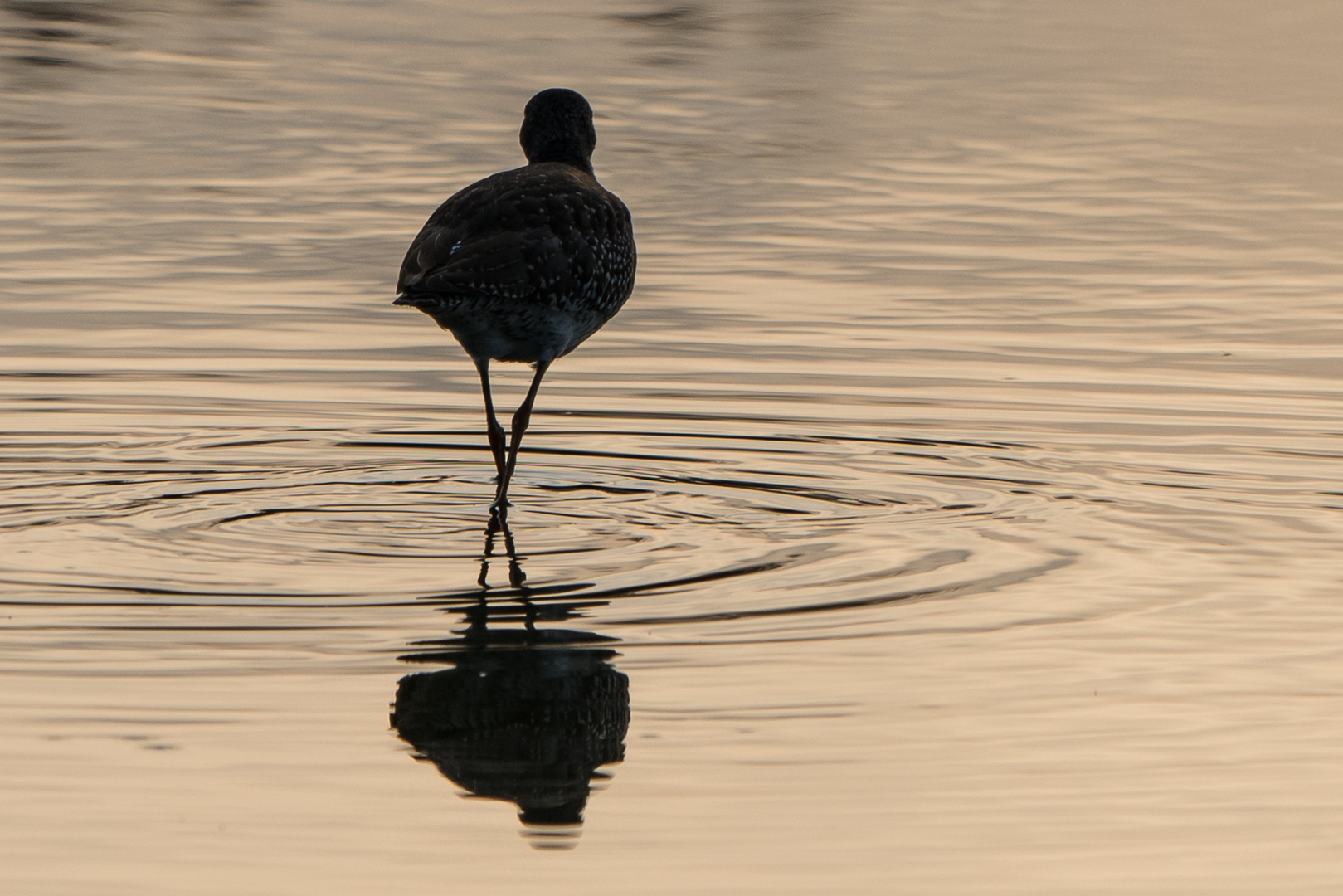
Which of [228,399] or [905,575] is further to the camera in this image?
[228,399]

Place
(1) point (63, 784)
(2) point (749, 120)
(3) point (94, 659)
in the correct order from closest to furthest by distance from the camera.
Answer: (1) point (63, 784), (3) point (94, 659), (2) point (749, 120)

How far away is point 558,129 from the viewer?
9.77 metres

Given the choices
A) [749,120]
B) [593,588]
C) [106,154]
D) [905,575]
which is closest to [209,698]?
[593,588]

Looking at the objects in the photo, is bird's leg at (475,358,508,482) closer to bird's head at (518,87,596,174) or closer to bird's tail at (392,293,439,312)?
bird's tail at (392,293,439,312)

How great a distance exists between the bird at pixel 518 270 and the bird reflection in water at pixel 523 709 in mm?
1495

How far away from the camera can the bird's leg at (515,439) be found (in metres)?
8.21

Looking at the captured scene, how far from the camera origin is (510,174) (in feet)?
29.3

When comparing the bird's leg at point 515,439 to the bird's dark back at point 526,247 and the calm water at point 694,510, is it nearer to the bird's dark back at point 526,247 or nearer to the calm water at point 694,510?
the calm water at point 694,510

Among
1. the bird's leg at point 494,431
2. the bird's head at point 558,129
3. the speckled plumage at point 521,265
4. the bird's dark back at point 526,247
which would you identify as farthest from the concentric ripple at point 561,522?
the bird's head at point 558,129

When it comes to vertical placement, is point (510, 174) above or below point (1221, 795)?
above

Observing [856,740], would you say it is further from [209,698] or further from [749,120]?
[749,120]

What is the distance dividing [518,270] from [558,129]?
1.86m

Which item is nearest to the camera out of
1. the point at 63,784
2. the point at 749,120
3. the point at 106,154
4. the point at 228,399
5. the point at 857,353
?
the point at 63,784

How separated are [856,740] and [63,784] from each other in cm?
196
